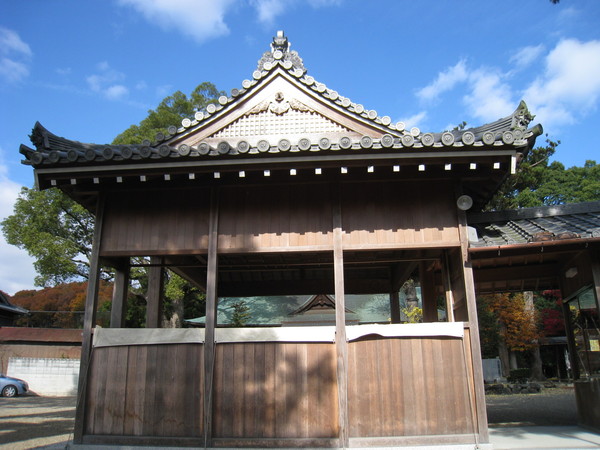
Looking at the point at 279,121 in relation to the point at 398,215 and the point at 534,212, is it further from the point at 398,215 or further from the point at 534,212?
the point at 534,212

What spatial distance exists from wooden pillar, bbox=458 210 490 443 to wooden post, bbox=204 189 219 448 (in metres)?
3.66

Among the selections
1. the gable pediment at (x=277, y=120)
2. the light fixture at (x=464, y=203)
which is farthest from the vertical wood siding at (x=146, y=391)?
the light fixture at (x=464, y=203)

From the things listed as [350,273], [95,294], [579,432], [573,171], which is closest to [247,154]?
[95,294]

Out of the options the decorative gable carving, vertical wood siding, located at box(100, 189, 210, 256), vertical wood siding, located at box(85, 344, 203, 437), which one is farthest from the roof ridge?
vertical wood siding, located at box(85, 344, 203, 437)

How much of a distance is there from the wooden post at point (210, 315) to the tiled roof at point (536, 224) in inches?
151

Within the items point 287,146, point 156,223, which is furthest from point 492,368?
point 287,146

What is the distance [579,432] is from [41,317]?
128ft

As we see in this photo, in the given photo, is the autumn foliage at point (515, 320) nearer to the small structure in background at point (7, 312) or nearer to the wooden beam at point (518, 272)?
the wooden beam at point (518, 272)

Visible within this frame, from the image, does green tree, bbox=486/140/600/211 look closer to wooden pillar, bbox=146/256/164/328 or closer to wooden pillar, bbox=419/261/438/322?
wooden pillar, bbox=419/261/438/322

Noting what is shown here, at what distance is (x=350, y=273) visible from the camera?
11461 mm

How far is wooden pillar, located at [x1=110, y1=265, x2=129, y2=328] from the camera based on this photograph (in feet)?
25.8

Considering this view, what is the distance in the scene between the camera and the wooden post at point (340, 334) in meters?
6.37

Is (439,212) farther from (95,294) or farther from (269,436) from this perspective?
(95,294)

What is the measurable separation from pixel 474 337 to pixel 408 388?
1177mm
